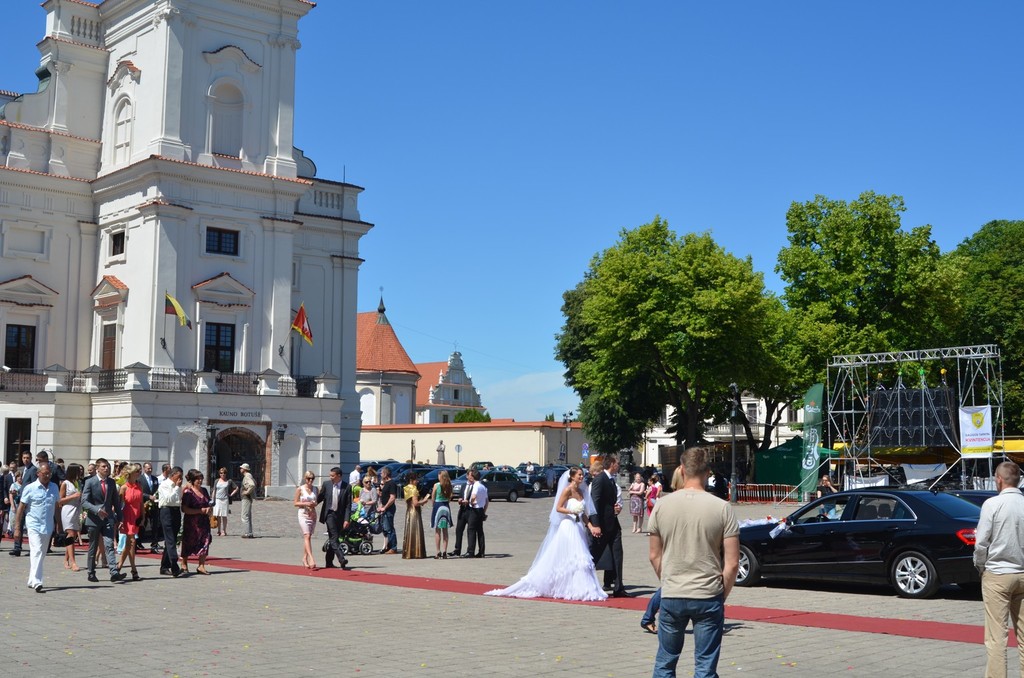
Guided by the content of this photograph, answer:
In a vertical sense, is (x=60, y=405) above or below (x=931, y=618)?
above

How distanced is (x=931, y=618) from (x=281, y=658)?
765cm

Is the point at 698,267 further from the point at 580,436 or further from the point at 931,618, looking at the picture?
the point at 931,618

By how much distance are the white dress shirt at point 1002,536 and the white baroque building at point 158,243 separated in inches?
1490

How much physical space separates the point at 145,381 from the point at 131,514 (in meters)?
26.1

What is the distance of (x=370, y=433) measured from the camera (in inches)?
3314

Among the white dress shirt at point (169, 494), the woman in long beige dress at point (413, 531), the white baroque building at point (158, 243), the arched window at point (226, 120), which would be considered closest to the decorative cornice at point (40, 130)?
the white baroque building at point (158, 243)

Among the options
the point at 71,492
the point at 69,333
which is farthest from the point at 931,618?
the point at 69,333

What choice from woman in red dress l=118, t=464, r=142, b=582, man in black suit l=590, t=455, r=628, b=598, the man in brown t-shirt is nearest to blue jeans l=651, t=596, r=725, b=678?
the man in brown t-shirt

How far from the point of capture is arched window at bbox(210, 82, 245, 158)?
4678 centimetres

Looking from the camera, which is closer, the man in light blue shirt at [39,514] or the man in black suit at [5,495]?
the man in light blue shirt at [39,514]

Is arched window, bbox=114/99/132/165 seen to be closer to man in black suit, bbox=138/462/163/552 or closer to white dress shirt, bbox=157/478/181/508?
man in black suit, bbox=138/462/163/552

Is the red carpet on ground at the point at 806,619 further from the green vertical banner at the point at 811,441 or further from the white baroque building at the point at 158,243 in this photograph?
the white baroque building at the point at 158,243

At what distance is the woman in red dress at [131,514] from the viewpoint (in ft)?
60.5

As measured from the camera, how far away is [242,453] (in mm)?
45750
